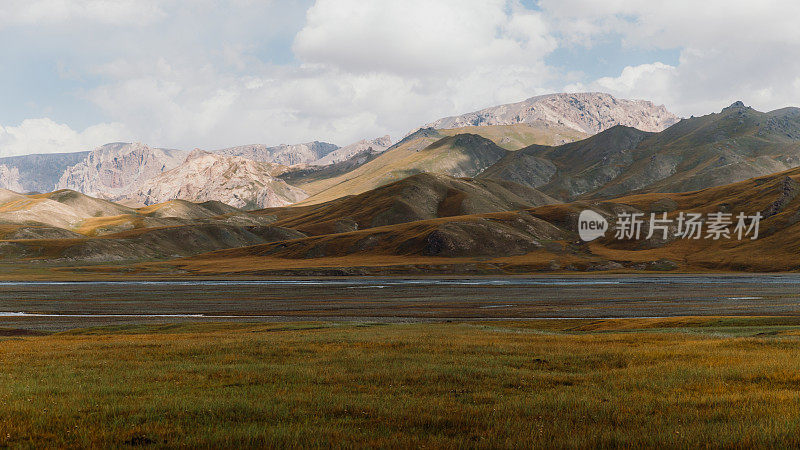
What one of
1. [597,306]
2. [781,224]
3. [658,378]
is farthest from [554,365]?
[781,224]

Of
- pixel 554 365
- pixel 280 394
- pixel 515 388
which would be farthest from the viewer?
pixel 554 365

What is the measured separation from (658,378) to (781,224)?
214 metres

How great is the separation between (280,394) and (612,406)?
1013 centimetres

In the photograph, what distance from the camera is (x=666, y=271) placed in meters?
180

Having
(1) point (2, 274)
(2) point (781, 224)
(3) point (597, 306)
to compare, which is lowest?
(1) point (2, 274)

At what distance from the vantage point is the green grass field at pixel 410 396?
12906 mm

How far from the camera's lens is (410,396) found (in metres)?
17.7

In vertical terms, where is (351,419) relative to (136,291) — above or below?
above

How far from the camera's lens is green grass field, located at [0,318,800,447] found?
12906 millimetres

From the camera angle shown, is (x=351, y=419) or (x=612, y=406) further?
(x=612, y=406)

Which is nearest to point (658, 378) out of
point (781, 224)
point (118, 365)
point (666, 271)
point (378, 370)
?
point (378, 370)

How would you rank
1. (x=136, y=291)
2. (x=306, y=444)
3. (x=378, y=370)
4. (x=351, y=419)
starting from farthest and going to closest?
1. (x=136, y=291)
2. (x=378, y=370)
3. (x=351, y=419)
4. (x=306, y=444)

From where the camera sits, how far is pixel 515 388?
19562mm

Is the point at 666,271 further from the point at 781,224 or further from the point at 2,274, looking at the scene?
the point at 2,274
